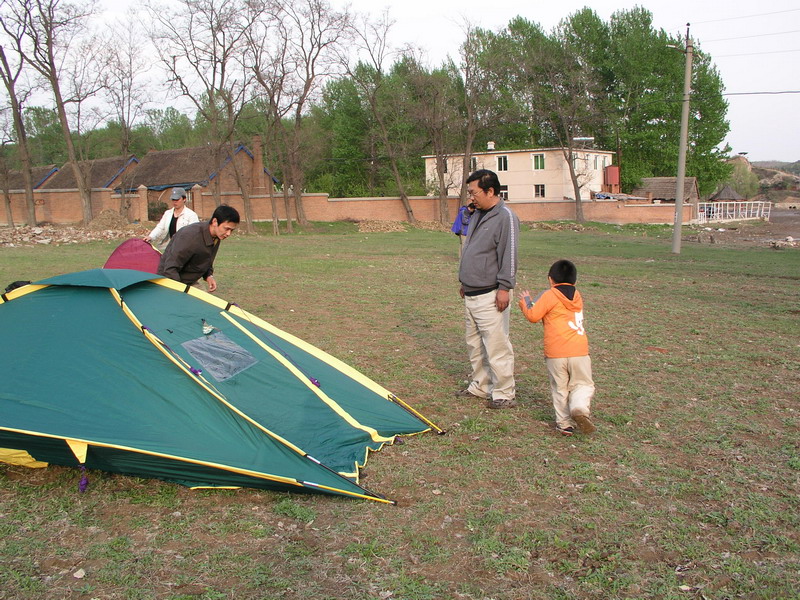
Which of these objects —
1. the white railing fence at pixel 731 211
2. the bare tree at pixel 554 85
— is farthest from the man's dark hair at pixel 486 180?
the white railing fence at pixel 731 211

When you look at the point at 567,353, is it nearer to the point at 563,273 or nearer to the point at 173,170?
the point at 563,273

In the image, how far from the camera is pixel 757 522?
4.00 meters

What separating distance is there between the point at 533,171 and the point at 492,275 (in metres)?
52.4

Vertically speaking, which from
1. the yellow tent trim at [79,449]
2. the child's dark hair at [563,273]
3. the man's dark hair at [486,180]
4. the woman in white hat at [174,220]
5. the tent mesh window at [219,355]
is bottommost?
the yellow tent trim at [79,449]

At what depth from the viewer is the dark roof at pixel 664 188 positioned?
56047 millimetres

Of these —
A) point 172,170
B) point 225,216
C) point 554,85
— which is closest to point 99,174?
point 172,170

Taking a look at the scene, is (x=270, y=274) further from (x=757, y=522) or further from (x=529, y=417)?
(x=757, y=522)

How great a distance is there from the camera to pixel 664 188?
57.5 meters

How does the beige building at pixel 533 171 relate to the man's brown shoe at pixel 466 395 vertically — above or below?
above

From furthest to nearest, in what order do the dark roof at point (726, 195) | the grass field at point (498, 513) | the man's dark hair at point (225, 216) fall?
1. the dark roof at point (726, 195)
2. the man's dark hair at point (225, 216)
3. the grass field at point (498, 513)

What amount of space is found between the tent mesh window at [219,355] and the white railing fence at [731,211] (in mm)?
52979

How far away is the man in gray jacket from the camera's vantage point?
588cm

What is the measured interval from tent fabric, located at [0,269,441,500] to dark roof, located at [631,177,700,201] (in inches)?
2182

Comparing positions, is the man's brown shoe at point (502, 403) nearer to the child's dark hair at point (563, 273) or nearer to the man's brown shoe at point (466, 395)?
the man's brown shoe at point (466, 395)
